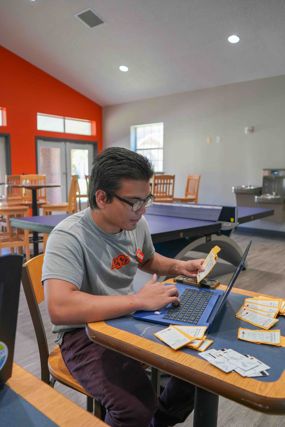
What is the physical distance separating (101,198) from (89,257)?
207 millimetres

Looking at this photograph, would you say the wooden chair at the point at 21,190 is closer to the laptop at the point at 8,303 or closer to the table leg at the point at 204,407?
the table leg at the point at 204,407

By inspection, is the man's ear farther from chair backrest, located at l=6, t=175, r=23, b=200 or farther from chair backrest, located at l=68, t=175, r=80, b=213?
chair backrest, located at l=6, t=175, r=23, b=200

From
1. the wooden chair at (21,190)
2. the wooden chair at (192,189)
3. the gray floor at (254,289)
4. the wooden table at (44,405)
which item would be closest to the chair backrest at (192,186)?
the wooden chair at (192,189)

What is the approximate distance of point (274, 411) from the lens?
70 centimetres

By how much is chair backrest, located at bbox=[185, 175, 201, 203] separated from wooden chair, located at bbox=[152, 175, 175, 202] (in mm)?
804

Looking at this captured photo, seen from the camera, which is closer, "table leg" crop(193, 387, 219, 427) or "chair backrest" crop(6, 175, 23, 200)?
"table leg" crop(193, 387, 219, 427)

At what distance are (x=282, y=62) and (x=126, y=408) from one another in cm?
604

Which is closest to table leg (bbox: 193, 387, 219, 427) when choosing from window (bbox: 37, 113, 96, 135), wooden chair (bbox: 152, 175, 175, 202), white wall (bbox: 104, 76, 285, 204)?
wooden chair (bbox: 152, 175, 175, 202)

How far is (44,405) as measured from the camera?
615 millimetres

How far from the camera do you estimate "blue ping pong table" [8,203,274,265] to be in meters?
2.65

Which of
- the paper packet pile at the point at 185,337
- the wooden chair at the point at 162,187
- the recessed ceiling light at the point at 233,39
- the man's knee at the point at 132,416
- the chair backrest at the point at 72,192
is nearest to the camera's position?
the paper packet pile at the point at 185,337

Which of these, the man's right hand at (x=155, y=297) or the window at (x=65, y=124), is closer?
the man's right hand at (x=155, y=297)

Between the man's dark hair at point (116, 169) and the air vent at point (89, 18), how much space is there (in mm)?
5204

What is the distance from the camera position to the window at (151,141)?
8121 mm
